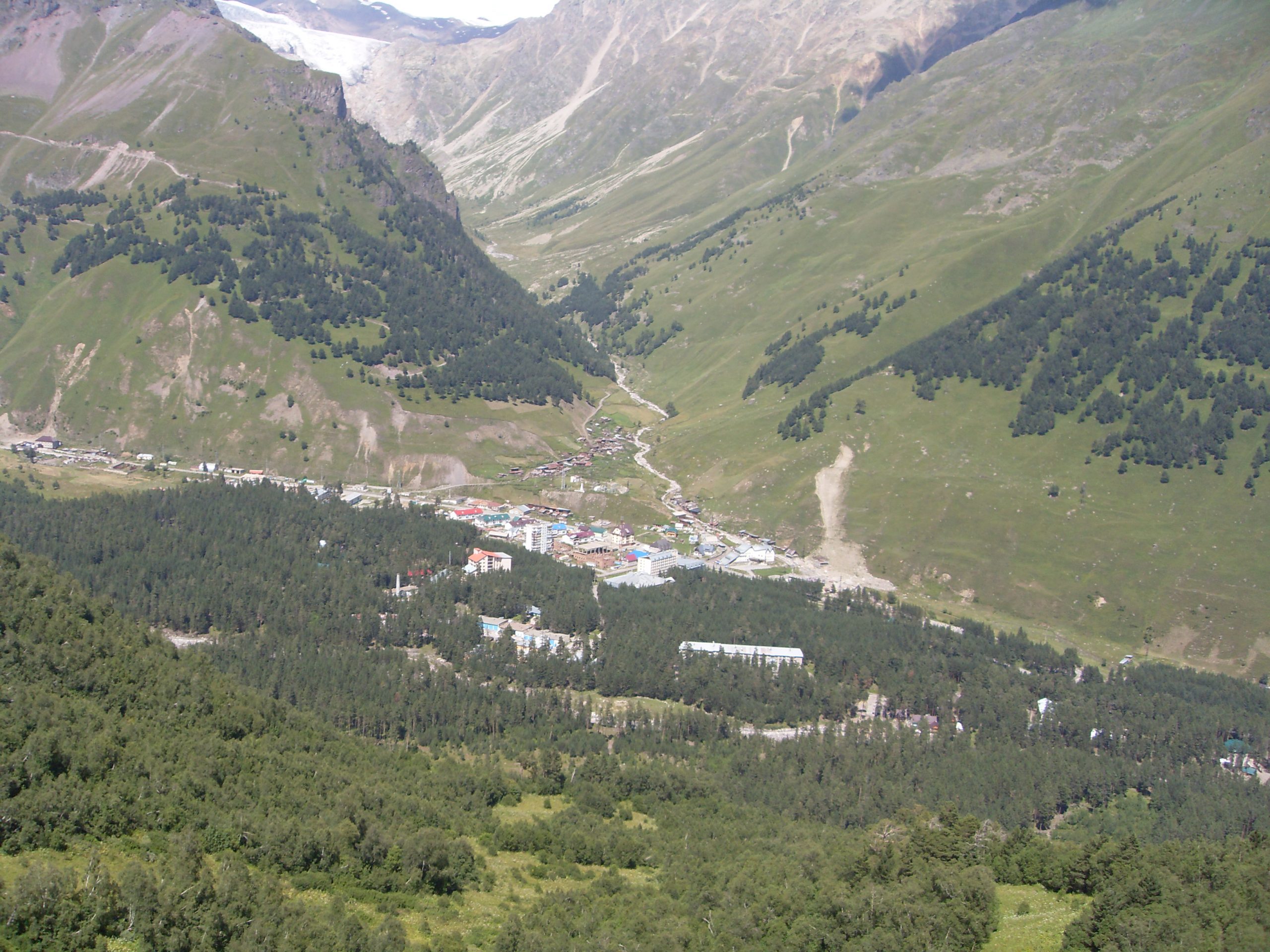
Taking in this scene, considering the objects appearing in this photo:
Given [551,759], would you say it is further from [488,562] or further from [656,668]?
[488,562]

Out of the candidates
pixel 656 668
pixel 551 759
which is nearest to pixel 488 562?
pixel 656 668

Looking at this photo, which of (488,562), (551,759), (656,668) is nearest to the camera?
(551,759)

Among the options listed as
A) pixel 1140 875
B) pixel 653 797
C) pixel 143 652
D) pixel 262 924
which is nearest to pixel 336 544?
pixel 143 652

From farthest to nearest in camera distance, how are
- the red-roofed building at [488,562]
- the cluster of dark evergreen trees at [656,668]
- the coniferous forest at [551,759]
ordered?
the red-roofed building at [488,562], the cluster of dark evergreen trees at [656,668], the coniferous forest at [551,759]

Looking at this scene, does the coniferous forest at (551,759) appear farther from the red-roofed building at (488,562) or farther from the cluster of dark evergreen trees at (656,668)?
the red-roofed building at (488,562)

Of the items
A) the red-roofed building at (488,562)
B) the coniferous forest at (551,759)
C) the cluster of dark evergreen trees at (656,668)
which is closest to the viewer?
the coniferous forest at (551,759)

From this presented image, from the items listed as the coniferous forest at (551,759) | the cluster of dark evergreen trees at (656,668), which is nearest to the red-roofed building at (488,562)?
the coniferous forest at (551,759)

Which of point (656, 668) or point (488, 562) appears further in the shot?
point (488, 562)

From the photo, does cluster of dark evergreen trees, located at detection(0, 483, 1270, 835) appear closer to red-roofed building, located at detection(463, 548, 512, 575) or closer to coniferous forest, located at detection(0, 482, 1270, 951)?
coniferous forest, located at detection(0, 482, 1270, 951)

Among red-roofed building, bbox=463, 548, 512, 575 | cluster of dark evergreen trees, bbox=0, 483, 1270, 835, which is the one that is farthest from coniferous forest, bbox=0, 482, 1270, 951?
red-roofed building, bbox=463, 548, 512, 575
